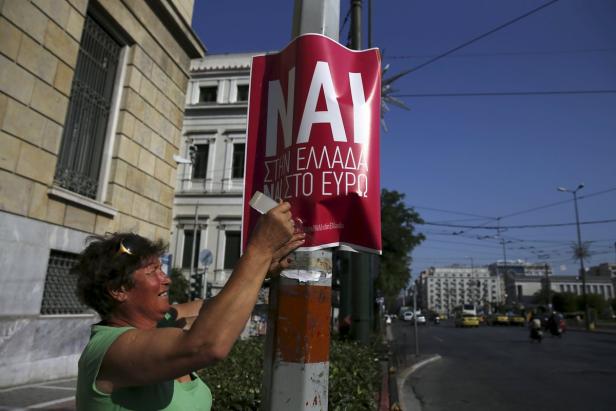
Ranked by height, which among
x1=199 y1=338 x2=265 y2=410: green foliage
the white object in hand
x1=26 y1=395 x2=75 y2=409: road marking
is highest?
the white object in hand

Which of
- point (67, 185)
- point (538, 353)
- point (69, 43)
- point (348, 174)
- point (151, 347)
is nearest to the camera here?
point (151, 347)

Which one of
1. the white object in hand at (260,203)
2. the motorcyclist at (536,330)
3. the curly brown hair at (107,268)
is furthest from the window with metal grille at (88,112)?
the motorcyclist at (536,330)

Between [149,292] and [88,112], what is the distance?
767cm

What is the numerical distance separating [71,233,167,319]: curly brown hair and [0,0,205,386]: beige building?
5450 mm

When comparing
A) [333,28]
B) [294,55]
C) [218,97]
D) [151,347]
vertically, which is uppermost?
[218,97]

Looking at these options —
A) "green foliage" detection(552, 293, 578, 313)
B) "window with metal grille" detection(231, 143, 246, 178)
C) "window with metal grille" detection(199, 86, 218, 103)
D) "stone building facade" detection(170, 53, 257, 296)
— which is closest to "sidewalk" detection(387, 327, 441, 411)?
"stone building facade" detection(170, 53, 257, 296)

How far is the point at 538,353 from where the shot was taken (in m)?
15.8

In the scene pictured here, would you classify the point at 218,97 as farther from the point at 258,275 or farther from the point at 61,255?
the point at 258,275

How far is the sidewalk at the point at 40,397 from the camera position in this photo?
5527mm

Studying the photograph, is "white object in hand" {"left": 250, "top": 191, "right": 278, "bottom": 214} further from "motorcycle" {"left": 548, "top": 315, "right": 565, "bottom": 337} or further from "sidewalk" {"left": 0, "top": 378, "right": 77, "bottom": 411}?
"motorcycle" {"left": 548, "top": 315, "right": 565, "bottom": 337}

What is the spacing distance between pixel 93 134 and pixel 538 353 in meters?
16.0

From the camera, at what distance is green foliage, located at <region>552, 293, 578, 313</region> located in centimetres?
6806

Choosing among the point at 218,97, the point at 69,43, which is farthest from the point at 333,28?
the point at 218,97

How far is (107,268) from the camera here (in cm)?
166
